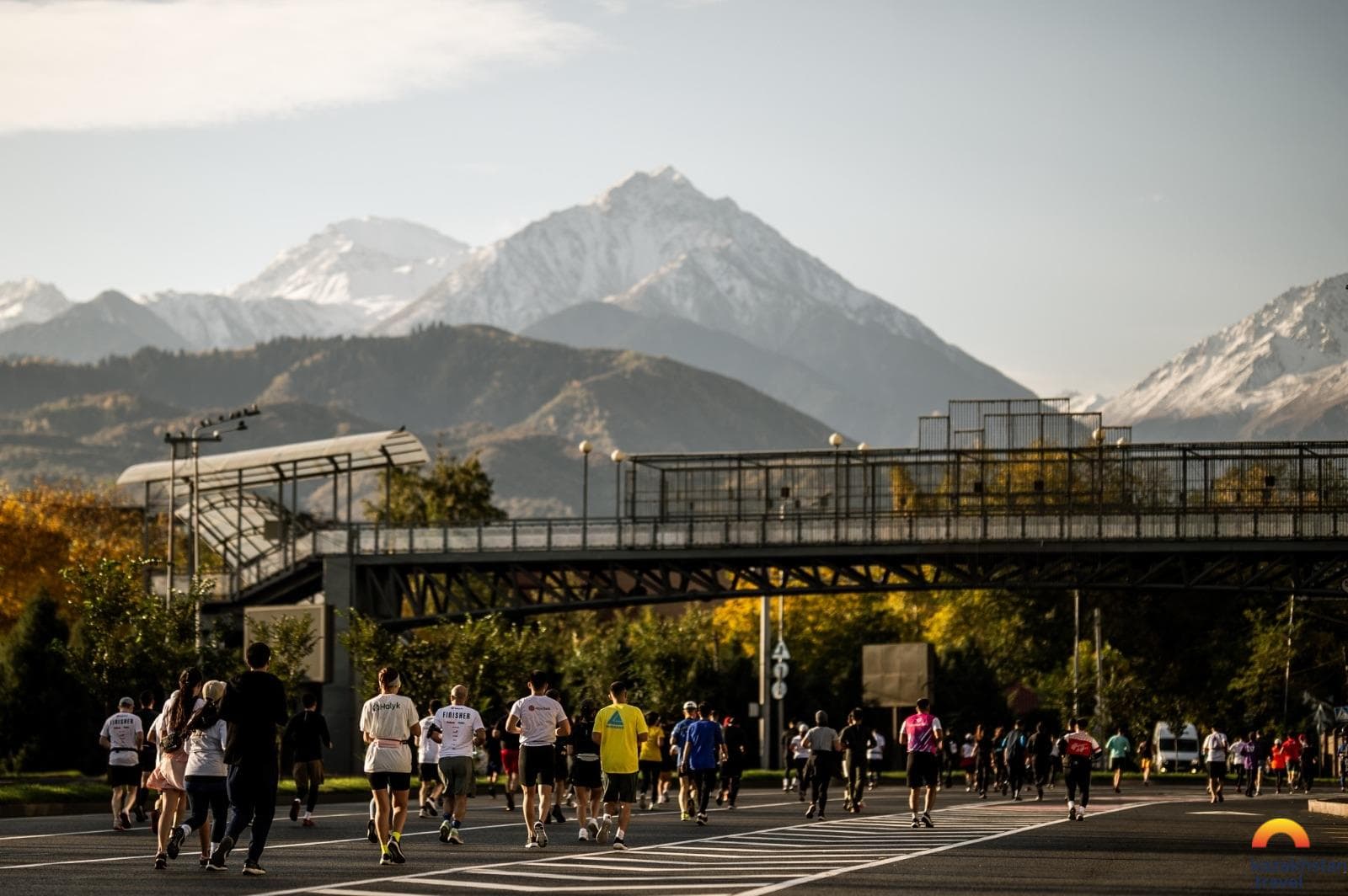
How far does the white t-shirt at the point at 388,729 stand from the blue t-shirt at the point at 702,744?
37.6 feet

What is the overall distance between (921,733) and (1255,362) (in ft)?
340

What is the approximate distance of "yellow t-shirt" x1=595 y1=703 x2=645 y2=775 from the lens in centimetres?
2725

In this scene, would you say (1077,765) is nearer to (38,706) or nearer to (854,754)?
(854,754)

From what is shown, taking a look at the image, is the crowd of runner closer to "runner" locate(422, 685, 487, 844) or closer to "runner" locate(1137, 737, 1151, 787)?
"runner" locate(422, 685, 487, 844)

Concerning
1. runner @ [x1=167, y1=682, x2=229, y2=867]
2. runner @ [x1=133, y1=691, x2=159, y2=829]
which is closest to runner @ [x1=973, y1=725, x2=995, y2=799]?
runner @ [x1=133, y1=691, x2=159, y2=829]

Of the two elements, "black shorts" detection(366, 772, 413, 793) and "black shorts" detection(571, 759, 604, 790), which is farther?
"black shorts" detection(571, 759, 604, 790)

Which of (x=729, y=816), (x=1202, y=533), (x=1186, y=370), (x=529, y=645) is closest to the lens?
(x=729, y=816)

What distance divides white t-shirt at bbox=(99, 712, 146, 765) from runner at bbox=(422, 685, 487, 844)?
6.07m

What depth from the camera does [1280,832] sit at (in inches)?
1275

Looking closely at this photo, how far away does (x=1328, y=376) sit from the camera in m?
107

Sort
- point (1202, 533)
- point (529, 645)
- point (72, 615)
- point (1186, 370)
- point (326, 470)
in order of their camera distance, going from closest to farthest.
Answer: point (529, 645) → point (1202, 533) → point (326, 470) → point (72, 615) → point (1186, 370)

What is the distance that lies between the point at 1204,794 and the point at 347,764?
95.8 ft

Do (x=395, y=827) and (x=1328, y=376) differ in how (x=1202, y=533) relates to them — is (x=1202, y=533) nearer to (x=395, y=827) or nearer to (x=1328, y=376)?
(x=1328, y=376)

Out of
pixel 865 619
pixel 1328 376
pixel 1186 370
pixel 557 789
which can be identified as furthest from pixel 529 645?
pixel 1186 370
